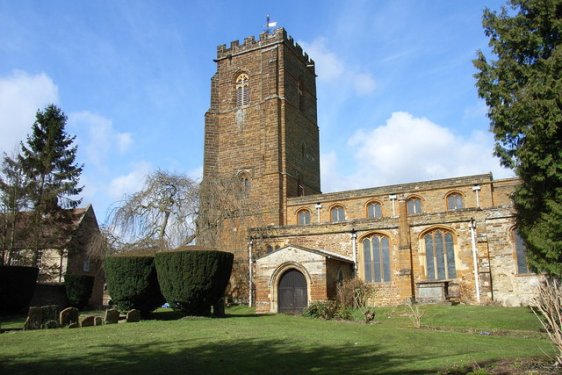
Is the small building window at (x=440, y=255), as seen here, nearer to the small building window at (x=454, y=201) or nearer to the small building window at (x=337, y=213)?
the small building window at (x=454, y=201)

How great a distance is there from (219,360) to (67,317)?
8.74m

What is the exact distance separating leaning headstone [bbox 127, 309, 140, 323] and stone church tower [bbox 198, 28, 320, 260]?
1742 cm

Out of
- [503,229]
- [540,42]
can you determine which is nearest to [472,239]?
[503,229]

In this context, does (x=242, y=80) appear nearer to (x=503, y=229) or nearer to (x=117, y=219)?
(x=117, y=219)

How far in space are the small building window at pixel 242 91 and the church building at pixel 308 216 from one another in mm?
107

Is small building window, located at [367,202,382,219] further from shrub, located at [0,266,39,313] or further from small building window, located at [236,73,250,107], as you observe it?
shrub, located at [0,266,39,313]

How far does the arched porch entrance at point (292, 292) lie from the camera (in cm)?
2527

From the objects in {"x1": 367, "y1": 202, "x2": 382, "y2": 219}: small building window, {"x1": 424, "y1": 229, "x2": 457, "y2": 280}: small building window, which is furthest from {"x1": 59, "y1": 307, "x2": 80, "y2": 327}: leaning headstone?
{"x1": 367, "y1": 202, "x2": 382, "y2": 219}: small building window

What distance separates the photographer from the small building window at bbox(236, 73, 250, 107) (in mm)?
40188

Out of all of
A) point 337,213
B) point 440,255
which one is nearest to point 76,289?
point 337,213

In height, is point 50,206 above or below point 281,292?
above

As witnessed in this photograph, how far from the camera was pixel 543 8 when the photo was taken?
1603 centimetres

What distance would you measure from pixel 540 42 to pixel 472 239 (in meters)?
11.8

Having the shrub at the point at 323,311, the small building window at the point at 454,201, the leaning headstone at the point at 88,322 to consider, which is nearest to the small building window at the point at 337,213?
the small building window at the point at 454,201
